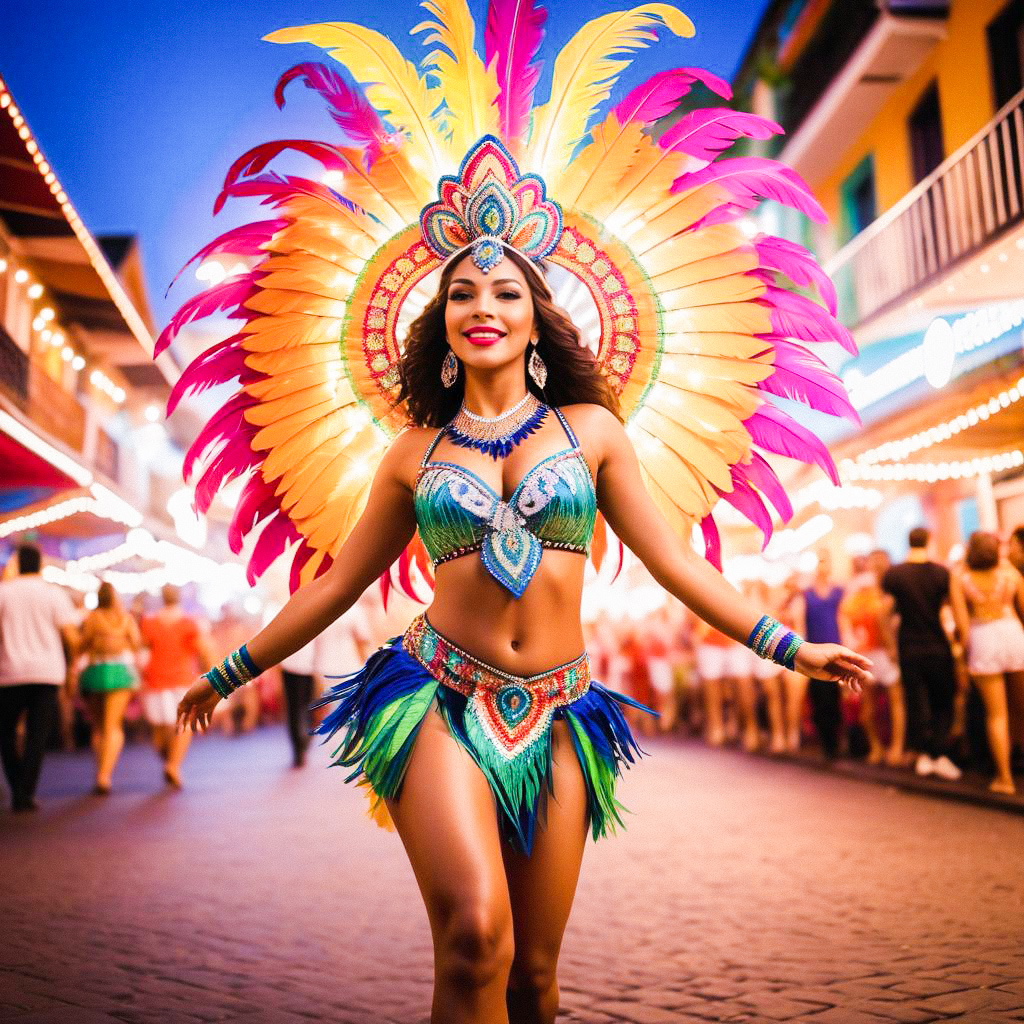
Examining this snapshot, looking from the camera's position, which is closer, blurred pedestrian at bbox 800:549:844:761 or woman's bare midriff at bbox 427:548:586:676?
woman's bare midriff at bbox 427:548:586:676

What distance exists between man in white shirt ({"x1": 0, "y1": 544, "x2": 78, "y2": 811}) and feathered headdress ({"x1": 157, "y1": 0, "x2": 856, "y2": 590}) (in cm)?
703

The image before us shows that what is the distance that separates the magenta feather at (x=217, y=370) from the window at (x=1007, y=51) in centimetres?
1417

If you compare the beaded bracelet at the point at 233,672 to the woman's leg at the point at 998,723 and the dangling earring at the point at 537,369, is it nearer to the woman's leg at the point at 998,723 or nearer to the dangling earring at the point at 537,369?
the dangling earring at the point at 537,369

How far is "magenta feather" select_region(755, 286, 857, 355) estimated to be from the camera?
372 centimetres

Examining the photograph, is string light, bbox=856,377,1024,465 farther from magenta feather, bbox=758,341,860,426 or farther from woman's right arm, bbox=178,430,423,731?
woman's right arm, bbox=178,430,423,731

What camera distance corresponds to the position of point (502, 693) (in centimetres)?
317

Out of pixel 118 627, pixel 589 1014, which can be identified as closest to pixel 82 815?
pixel 118 627

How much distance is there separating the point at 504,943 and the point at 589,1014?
1.74 metres


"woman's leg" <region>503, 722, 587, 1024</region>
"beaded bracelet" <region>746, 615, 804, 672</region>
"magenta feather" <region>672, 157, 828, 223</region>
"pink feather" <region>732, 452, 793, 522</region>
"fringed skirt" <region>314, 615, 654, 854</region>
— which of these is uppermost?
"magenta feather" <region>672, 157, 828, 223</region>

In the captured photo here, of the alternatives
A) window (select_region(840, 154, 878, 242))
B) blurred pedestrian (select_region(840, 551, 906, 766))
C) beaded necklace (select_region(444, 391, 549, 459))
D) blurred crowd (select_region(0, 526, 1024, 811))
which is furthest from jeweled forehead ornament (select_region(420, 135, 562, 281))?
window (select_region(840, 154, 878, 242))

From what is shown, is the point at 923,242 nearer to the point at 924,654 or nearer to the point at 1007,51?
the point at 1007,51

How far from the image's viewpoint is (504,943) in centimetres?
278

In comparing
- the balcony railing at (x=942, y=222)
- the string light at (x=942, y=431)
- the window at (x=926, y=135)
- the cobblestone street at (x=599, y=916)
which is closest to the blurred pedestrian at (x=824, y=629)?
the cobblestone street at (x=599, y=916)

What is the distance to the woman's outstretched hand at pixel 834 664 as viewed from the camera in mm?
3188
